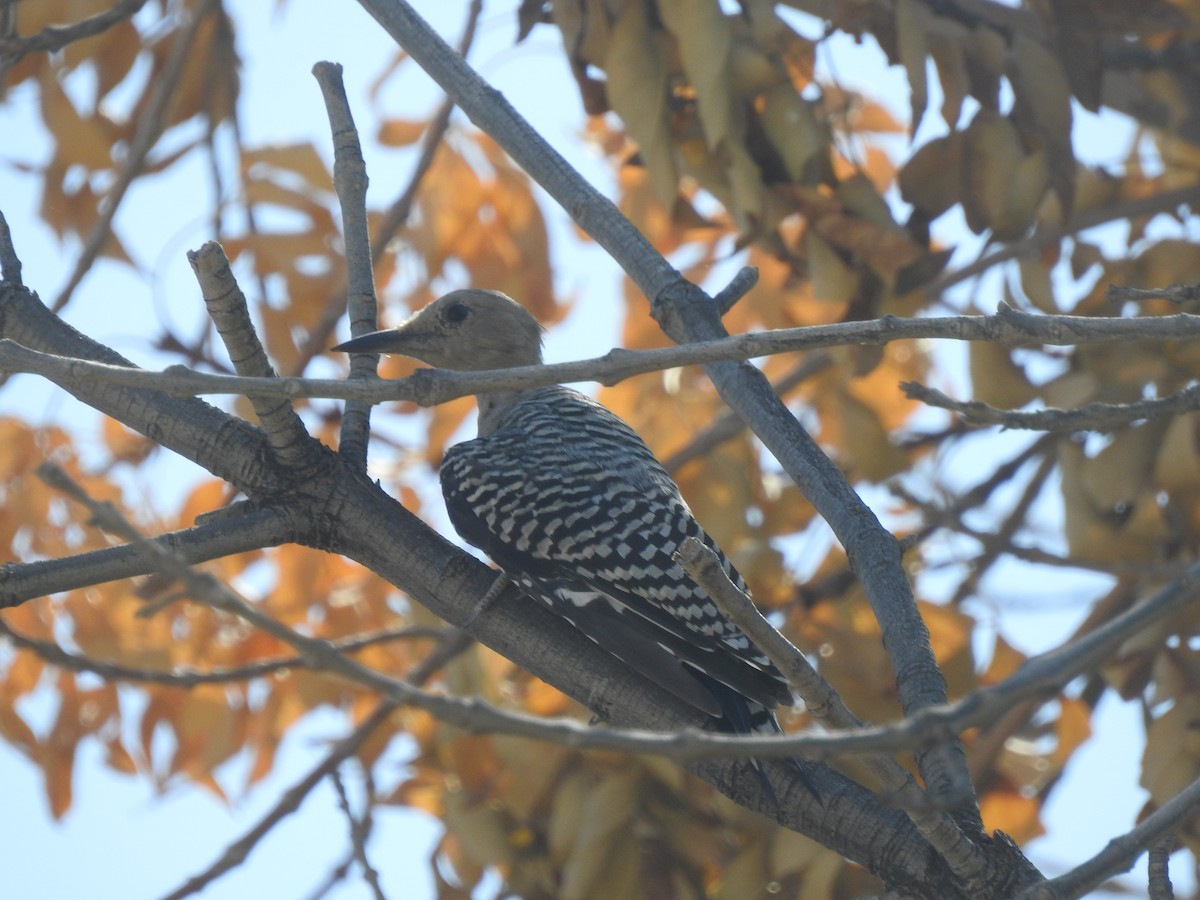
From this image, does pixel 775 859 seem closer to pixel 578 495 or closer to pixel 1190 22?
pixel 578 495

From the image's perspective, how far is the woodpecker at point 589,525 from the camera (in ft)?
11.2

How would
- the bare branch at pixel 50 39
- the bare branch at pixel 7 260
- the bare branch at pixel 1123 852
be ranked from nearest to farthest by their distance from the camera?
the bare branch at pixel 1123 852
the bare branch at pixel 7 260
the bare branch at pixel 50 39

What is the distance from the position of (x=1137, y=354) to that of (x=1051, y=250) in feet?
2.00

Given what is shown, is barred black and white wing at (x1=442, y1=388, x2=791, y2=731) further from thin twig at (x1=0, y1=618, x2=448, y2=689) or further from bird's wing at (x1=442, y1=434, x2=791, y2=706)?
thin twig at (x1=0, y1=618, x2=448, y2=689)

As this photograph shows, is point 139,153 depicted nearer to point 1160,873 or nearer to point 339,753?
point 339,753

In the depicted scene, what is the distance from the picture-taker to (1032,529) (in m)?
5.86

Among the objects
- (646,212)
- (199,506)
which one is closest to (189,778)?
(199,506)

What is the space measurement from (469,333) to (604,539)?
1842mm

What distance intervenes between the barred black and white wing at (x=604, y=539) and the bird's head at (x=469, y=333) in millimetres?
494

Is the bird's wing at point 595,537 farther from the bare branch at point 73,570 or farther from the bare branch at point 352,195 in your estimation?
the bare branch at point 73,570

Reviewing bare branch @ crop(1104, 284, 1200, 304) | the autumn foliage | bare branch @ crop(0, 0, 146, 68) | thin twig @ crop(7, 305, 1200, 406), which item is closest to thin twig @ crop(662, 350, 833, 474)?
the autumn foliage

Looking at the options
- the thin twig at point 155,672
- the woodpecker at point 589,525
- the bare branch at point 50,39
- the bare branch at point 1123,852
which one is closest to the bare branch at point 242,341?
the thin twig at point 155,672

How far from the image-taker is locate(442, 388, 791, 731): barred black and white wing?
3.42m

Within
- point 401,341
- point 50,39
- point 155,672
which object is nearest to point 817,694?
point 155,672
